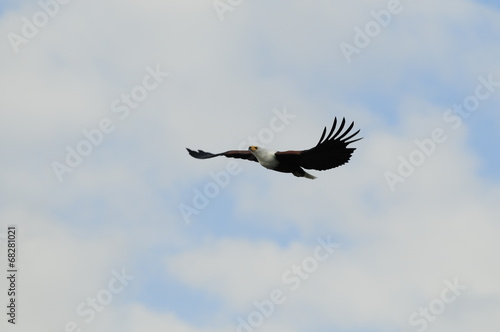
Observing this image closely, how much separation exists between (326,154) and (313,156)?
461 millimetres

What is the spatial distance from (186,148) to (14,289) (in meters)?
8.74

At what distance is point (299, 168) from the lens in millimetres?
37875

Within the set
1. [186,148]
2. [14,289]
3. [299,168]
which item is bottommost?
[14,289]

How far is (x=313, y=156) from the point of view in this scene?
37.0m

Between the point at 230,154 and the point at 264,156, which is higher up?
the point at 264,156

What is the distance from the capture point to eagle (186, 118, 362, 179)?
119 ft

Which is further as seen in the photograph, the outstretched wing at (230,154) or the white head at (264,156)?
the outstretched wing at (230,154)

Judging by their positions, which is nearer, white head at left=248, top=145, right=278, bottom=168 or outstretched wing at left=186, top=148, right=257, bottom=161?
white head at left=248, top=145, right=278, bottom=168

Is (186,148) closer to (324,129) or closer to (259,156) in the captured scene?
(259,156)

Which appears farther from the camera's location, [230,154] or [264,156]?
[230,154]

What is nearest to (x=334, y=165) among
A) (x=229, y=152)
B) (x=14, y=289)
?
(x=229, y=152)

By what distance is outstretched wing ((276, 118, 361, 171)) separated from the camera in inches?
1421

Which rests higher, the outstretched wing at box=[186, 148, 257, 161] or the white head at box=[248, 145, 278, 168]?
the white head at box=[248, 145, 278, 168]

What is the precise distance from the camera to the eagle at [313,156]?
36156mm
